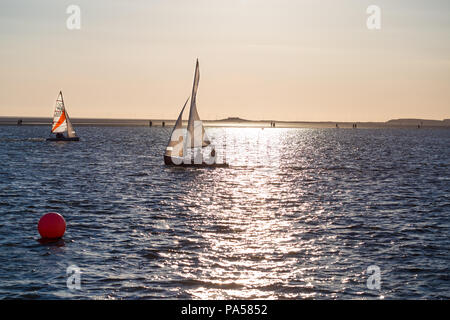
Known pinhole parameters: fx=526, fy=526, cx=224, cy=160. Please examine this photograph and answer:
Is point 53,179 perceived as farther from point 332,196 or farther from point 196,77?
point 332,196

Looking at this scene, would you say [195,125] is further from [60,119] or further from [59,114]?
[60,119]

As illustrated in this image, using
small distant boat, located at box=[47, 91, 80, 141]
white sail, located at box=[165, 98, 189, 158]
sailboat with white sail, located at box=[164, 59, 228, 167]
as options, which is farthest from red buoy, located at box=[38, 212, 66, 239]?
small distant boat, located at box=[47, 91, 80, 141]

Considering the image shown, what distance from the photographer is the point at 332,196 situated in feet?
137

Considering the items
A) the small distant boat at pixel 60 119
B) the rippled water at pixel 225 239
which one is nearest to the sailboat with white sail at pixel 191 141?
the rippled water at pixel 225 239

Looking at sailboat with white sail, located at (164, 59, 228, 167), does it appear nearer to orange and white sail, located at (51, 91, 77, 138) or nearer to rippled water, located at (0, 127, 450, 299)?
rippled water, located at (0, 127, 450, 299)

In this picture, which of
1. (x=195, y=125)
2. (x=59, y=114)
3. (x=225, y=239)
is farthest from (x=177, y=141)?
(x=59, y=114)

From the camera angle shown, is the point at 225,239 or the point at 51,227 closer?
the point at 51,227

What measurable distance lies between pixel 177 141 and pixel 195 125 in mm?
3917

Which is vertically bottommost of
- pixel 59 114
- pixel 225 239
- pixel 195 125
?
pixel 225 239

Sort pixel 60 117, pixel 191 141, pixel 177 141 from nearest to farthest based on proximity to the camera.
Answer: pixel 177 141 < pixel 191 141 < pixel 60 117

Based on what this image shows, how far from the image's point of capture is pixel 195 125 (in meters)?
63.3

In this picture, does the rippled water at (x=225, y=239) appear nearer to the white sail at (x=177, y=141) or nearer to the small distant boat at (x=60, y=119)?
the white sail at (x=177, y=141)

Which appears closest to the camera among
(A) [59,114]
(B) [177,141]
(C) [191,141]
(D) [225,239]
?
(D) [225,239]
